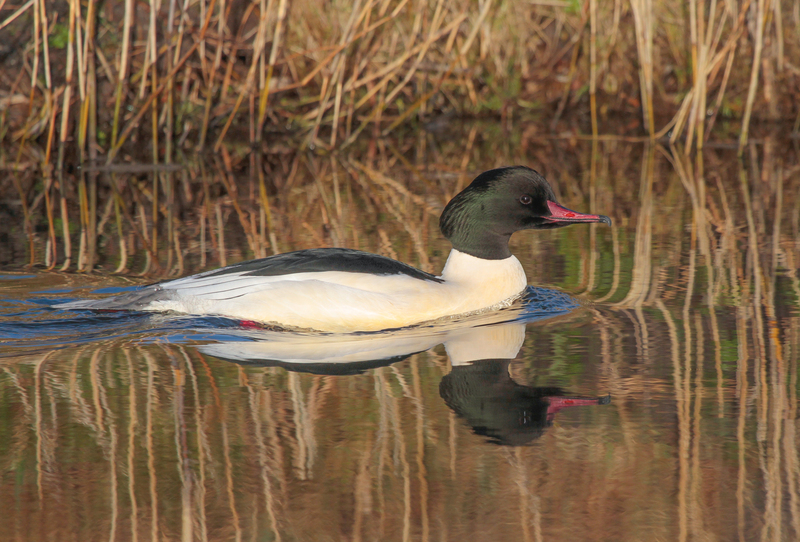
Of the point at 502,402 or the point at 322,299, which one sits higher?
the point at 322,299

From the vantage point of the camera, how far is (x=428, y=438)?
3592 millimetres

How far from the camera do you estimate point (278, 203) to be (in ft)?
29.7

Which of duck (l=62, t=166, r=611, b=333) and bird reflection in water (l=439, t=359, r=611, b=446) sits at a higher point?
duck (l=62, t=166, r=611, b=333)

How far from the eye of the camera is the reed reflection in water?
9.96 feet

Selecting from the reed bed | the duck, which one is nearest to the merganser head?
the duck

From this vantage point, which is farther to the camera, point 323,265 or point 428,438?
point 323,265

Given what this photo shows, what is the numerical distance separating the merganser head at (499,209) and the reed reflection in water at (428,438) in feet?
1.80

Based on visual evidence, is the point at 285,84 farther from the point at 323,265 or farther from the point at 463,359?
the point at 463,359

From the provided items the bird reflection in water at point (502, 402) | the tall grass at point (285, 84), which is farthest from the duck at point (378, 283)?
the tall grass at point (285, 84)

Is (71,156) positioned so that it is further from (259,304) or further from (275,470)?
(275,470)

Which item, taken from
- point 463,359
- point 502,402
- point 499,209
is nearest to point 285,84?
point 499,209

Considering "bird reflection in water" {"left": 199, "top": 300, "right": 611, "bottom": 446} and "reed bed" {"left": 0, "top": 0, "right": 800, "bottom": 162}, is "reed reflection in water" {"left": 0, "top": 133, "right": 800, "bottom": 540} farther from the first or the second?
"reed bed" {"left": 0, "top": 0, "right": 800, "bottom": 162}

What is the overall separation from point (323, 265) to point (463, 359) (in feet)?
3.15

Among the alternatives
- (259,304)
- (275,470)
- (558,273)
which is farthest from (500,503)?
(558,273)
